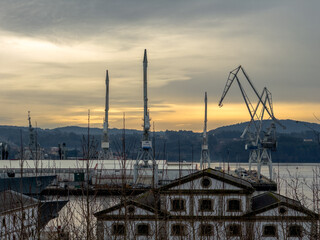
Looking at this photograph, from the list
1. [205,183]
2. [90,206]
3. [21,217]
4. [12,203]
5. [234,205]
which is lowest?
[234,205]

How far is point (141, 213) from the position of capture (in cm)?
1673

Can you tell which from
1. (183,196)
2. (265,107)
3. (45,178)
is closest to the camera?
(183,196)

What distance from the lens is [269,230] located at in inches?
642

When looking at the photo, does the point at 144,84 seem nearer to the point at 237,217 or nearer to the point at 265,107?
the point at 265,107

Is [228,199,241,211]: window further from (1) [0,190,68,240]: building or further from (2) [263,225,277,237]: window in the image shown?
(1) [0,190,68,240]: building

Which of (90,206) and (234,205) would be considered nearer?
(90,206)

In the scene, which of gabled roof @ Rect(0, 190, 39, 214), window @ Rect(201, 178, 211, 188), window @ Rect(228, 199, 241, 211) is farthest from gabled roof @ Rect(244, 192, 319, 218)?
gabled roof @ Rect(0, 190, 39, 214)

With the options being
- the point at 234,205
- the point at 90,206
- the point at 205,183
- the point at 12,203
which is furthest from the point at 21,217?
the point at 234,205

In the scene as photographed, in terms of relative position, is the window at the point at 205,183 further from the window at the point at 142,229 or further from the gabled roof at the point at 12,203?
the gabled roof at the point at 12,203

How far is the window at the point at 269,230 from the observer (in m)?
Answer: 16.2

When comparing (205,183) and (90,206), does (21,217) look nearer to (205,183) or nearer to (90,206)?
(90,206)

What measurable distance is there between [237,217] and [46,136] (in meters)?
167

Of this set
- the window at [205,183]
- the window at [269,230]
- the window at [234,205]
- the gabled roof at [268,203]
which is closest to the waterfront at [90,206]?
the gabled roof at [268,203]

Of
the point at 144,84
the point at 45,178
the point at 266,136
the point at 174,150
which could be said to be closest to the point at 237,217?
the point at 45,178
